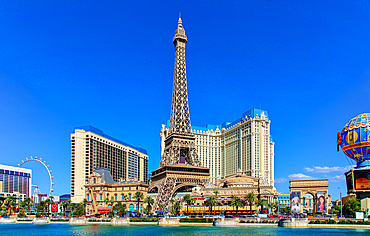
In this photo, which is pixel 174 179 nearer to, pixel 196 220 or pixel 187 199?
pixel 187 199

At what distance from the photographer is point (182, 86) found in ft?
502

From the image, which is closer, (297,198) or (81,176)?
(297,198)

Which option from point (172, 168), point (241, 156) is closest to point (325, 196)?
point (172, 168)

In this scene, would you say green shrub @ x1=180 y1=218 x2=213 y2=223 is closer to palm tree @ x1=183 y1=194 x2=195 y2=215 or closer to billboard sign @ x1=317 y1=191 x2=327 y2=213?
palm tree @ x1=183 y1=194 x2=195 y2=215

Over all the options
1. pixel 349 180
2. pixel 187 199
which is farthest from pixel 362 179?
pixel 187 199

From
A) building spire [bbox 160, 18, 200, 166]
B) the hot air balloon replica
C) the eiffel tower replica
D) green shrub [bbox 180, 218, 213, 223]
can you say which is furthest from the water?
building spire [bbox 160, 18, 200, 166]

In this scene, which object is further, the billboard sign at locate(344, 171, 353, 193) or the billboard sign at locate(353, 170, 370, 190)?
the billboard sign at locate(344, 171, 353, 193)

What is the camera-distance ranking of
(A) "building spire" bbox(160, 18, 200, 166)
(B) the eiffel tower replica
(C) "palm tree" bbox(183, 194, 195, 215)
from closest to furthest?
(C) "palm tree" bbox(183, 194, 195, 215)
(B) the eiffel tower replica
(A) "building spire" bbox(160, 18, 200, 166)

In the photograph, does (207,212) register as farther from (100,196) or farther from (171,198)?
(100,196)

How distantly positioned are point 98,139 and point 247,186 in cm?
7991

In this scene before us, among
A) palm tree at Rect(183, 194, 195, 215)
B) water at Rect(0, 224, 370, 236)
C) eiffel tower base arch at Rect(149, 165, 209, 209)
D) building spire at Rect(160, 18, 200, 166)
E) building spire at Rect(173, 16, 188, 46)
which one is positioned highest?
building spire at Rect(173, 16, 188, 46)

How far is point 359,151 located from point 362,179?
765 cm

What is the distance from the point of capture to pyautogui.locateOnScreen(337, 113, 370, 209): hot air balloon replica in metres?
101

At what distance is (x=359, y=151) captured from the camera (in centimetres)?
10344
